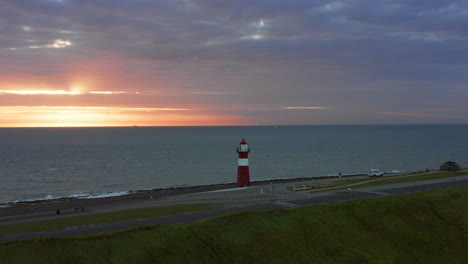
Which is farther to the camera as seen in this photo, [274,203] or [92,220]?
Result: [274,203]

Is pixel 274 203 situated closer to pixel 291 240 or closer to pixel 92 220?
pixel 291 240

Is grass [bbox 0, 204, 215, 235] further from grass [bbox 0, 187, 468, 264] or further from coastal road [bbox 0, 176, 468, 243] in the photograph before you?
grass [bbox 0, 187, 468, 264]

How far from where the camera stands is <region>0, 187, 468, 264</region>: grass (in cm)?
1575

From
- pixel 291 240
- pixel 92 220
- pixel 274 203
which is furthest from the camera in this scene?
pixel 274 203

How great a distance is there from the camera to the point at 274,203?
100 ft

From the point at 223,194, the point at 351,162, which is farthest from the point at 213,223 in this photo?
the point at 351,162

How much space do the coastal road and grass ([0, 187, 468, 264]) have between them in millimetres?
4988

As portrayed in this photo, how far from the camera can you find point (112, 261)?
1523 centimetres

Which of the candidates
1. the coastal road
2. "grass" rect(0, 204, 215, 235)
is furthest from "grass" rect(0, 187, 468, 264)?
"grass" rect(0, 204, 215, 235)

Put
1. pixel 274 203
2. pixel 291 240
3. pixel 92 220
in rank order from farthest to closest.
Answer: pixel 274 203 → pixel 92 220 → pixel 291 240

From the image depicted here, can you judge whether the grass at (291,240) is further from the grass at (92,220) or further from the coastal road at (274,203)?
the grass at (92,220)

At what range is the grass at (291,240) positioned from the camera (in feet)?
51.7

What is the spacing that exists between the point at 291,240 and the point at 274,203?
11.7 meters

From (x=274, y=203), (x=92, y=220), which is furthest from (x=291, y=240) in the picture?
(x=92, y=220)
